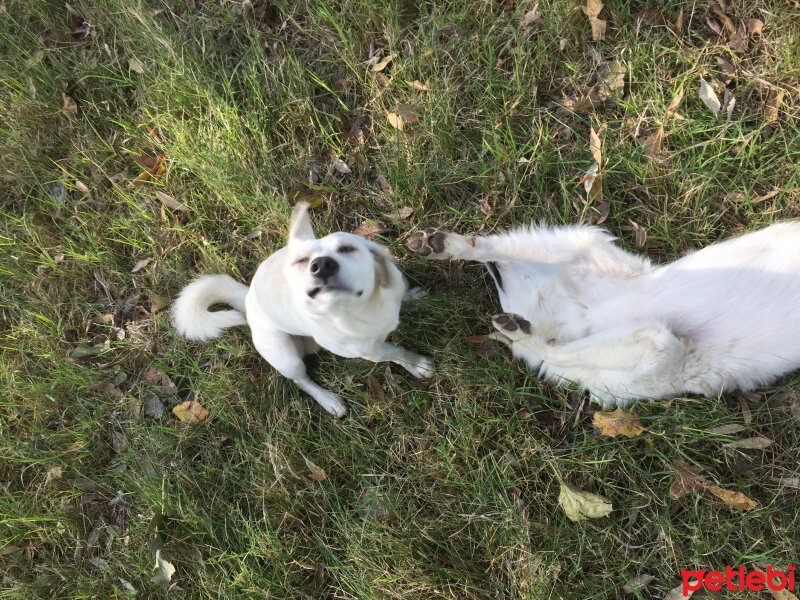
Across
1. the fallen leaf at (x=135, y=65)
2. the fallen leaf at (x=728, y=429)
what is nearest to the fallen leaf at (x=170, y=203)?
the fallen leaf at (x=135, y=65)

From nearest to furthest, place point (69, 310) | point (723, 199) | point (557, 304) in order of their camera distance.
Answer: point (557, 304) → point (723, 199) → point (69, 310)

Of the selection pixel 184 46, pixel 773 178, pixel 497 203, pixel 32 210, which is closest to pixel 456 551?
pixel 497 203

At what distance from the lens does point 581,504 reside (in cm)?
293

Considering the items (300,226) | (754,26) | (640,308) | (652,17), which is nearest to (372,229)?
(300,226)

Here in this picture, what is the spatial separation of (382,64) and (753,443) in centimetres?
349

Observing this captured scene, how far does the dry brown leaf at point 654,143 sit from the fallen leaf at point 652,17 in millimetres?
737

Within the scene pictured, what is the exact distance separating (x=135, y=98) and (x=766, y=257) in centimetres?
459

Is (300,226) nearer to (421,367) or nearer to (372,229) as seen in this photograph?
(372,229)

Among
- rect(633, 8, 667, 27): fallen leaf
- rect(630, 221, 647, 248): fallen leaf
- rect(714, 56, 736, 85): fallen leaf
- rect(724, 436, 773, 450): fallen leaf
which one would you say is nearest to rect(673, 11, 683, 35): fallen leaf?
rect(633, 8, 667, 27): fallen leaf

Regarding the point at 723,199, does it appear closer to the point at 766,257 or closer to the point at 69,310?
the point at 766,257

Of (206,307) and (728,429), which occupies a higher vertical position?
(206,307)

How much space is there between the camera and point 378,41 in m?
3.69

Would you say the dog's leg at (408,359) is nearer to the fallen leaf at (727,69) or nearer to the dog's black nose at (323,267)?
the dog's black nose at (323,267)

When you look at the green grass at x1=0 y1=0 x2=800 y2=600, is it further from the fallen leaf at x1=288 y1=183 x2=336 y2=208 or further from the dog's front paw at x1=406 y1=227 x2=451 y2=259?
the dog's front paw at x1=406 y1=227 x2=451 y2=259
